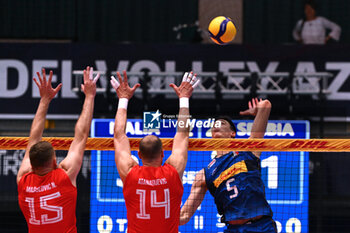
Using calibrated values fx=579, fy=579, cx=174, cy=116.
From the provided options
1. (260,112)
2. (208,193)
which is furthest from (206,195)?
(260,112)

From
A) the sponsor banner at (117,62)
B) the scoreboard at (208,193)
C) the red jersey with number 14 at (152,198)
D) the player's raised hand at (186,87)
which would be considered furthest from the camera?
the sponsor banner at (117,62)

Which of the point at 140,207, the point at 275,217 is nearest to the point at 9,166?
the point at 275,217

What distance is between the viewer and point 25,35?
13773 millimetres

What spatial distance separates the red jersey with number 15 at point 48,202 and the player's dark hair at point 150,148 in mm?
739

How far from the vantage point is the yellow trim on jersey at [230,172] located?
6207 mm

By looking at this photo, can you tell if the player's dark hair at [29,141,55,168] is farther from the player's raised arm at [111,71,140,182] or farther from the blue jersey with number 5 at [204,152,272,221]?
the blue jersey with number 5 at [204,152,272,221]

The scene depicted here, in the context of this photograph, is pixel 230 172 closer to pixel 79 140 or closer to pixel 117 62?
pixel 79 140

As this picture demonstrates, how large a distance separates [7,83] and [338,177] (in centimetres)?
719

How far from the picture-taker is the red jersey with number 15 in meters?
5.16

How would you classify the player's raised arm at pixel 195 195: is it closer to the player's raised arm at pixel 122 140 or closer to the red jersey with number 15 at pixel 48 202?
the player's raised arm at pixel 122 140

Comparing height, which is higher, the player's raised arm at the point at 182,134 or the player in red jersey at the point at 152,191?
the player's raised arm at the point at 182,134

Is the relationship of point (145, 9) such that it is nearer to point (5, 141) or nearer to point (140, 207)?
point (5, 141)

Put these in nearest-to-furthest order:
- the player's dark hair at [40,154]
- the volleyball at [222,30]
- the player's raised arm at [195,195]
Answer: the player's dark hair at [40,154] → the player's raised arm at [195,195] → the volleyball at [222,30]

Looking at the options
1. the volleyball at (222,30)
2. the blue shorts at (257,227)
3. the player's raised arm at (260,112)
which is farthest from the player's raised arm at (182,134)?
the volleyball at (222,30)
